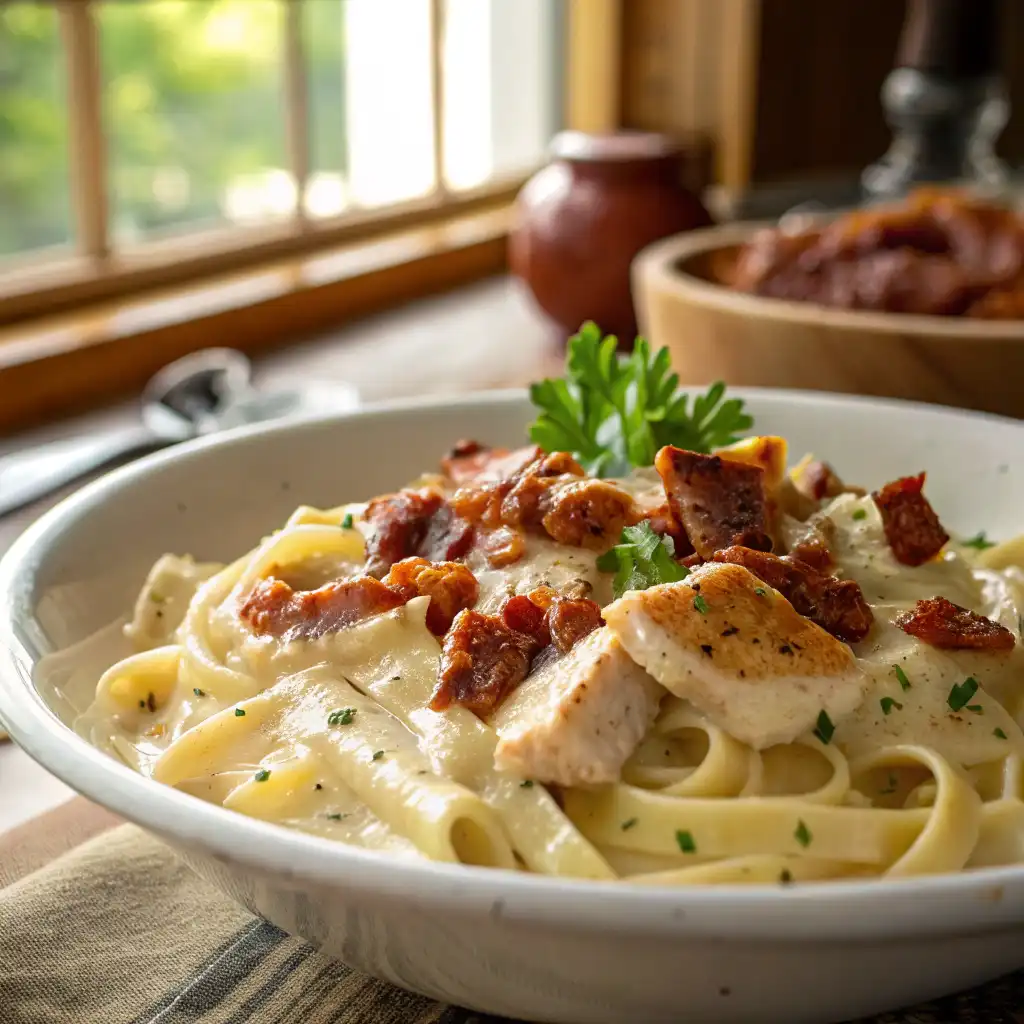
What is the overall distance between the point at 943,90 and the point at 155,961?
5025mm

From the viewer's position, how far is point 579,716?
145 centimetres

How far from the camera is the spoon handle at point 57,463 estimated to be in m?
2.88

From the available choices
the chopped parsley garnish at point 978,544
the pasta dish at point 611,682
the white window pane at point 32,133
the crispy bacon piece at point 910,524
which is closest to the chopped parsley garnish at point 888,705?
the pasta dish at point 611,682

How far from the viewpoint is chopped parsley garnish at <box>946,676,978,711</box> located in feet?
5.32

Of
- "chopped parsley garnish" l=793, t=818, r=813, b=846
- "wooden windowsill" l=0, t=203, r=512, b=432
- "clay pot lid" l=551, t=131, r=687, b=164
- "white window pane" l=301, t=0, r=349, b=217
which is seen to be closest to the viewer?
"chopped parsley garnish" l=793, t=818, r=813, b=846

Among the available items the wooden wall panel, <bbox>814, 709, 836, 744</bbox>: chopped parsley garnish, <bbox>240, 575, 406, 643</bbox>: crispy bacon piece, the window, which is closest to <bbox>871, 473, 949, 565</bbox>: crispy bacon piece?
<bbox>814, 709, 836, 744</bbox>: chopped parsley garnish

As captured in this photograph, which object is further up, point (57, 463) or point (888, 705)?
point (888, 705)

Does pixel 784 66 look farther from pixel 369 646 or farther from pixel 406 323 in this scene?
pixel 369 646

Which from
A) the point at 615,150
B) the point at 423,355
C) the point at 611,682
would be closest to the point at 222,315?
the point at 423,355

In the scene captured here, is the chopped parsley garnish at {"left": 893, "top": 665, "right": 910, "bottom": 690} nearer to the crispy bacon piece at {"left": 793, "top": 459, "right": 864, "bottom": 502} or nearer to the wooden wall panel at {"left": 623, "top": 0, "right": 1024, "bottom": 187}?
the crispy bacon piece at {"left": 793, "top": 459, "right": 864, "bottom": 502}

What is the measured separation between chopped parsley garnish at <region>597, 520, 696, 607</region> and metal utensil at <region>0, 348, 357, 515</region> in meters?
1.58

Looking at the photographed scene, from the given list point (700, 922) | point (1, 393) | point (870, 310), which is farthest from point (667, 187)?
point (700, 922)

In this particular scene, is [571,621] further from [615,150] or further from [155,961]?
[615,150]

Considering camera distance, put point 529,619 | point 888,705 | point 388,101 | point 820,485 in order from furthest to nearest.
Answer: point 388,101
point 820,485
point 529,619
point 888,705
